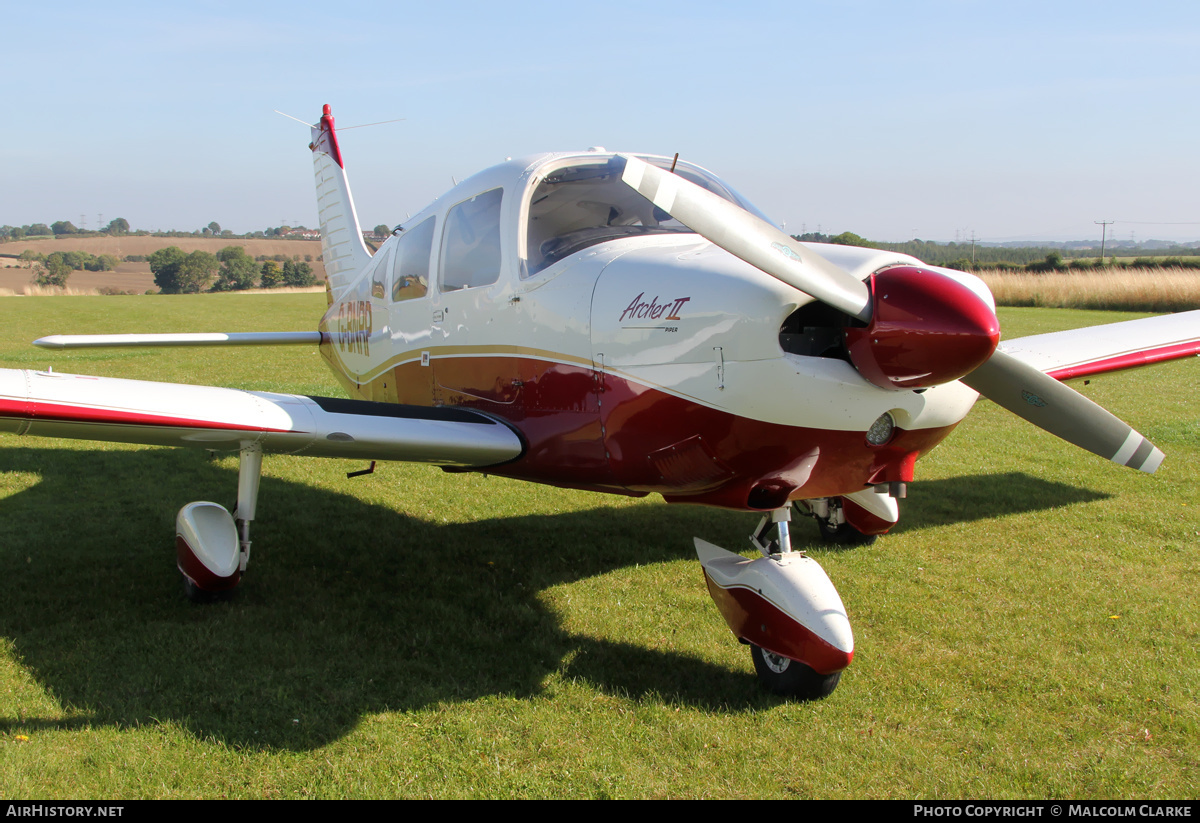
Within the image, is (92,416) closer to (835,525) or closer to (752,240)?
(752,240)

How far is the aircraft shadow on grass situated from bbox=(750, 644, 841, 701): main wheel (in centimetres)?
11

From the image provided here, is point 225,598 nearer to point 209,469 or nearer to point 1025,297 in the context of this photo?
point 209,469

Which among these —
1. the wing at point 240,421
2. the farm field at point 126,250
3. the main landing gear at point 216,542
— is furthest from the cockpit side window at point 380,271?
the farm field at point 126,250

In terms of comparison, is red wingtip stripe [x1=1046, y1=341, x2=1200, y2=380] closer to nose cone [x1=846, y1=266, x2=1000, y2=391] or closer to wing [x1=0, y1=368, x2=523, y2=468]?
nose cone [x1=846, y1=266, x2=1000, y2=391]

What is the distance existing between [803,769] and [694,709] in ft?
1.91

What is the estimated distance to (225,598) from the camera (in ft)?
15.8

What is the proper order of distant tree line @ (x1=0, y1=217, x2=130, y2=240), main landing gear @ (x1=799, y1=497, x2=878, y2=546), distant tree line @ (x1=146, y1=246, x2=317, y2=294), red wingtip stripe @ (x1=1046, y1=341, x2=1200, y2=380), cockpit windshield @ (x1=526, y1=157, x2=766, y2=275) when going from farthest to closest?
distant tree line @ (x1=0, y1=217, x2=130, y2=240)
distant tree line @ (x1=146, y1=246, x2=317, y2=294)
red wingtip stripe @ (x1=1046, y1=341, x2=1200, y2=380)
main landing gear @ (x1=799, y1=497, x2=878, y2=546)
cockpit windshield @ (x1=526, y1=157, x2=766, y2=275)

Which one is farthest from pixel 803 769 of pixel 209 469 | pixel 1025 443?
pixel 1025 443

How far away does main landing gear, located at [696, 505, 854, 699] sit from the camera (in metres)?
3.67

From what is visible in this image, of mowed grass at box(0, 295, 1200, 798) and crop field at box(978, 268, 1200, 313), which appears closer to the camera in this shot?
mowed grass at box(0, 295, 1200, 798)

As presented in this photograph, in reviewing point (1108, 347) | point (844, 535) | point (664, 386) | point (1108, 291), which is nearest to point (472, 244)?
point (664, 386)

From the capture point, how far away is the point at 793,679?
3.78m

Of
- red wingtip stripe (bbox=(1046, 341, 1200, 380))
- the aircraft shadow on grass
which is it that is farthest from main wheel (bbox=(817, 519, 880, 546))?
red wingtip stripe (bbox=(1046, 341, 1200, 380))

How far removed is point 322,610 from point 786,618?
8.53 feet
